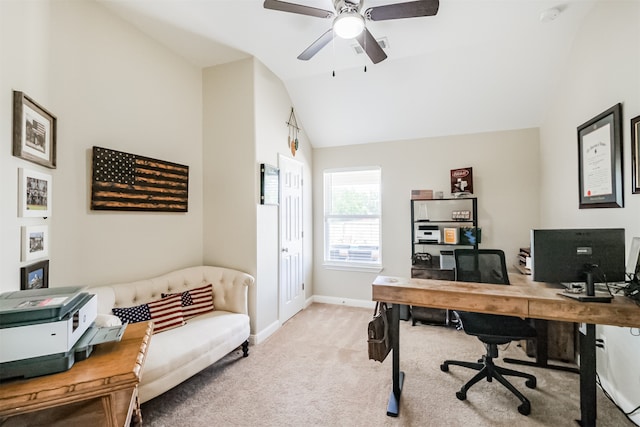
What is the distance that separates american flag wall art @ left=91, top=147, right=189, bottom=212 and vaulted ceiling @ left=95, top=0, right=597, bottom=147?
4.17ft

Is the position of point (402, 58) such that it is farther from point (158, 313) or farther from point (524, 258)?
point (158, 313)

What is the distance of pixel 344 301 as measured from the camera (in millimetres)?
4285

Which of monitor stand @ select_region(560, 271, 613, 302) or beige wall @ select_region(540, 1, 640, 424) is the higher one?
beige wall @ select_region(540, 1, 640, 424)

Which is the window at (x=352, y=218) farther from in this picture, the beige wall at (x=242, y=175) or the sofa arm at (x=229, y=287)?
the sofa arm at (x=229, y=287)

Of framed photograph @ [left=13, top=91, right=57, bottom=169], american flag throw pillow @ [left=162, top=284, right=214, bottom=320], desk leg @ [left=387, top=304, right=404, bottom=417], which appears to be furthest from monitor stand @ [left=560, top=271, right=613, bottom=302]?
framed photograph @ [left=13, top=91, right=57, bottom=169]

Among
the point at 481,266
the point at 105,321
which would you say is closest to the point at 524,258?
the point at 481,266

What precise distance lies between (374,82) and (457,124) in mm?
1293

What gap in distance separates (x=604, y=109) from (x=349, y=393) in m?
3.04

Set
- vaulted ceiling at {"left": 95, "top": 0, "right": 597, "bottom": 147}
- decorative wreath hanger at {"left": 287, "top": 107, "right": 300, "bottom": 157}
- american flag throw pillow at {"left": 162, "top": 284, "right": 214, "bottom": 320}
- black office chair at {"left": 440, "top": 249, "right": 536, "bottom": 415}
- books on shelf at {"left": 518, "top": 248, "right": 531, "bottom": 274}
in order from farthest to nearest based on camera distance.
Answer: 1. decorative wreath hanger at {"left": 287, "top": 107, "right": 300, "bottom": 157}
2. books on shelf at {"left": 518, "top": 248, "right": 531, "bottom": 274}
3. american flag throw pillow at {"left": 162, "top": 284, "right": 214, "bottom": 320}
4. vaulted ceiling at {"left": 95, "top": 0, "right": 597, "bottom": 147}
5. black office chair at {"left": 440, "top": 249, "right": 536, "bottom": 415}

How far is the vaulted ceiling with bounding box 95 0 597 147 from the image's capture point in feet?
7.87

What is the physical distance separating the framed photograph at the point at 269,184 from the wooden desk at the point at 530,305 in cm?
167

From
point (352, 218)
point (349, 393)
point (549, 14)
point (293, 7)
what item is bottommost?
point (349, 393)

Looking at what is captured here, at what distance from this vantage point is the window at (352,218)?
4.26 meters

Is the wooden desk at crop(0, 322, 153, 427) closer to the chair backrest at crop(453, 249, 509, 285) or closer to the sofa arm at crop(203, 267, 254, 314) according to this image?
the sofa arm at crop(203, 267, 254, 314)
